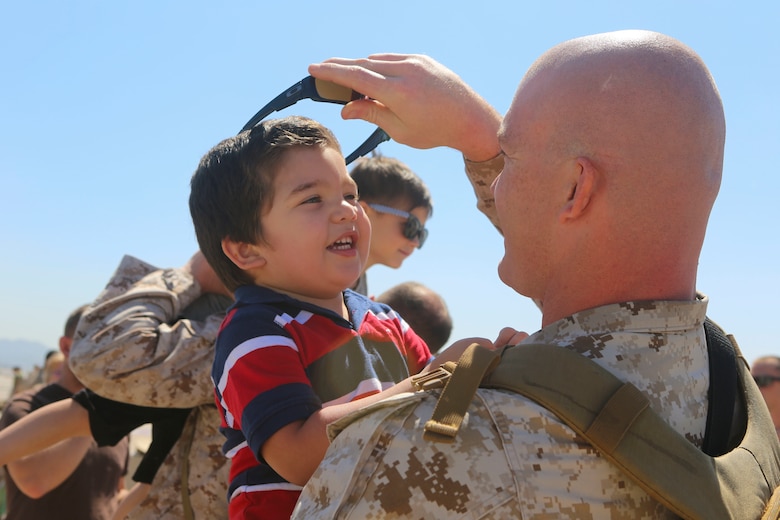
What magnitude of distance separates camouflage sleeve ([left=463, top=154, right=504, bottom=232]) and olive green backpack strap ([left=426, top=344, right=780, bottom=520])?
1254 millimetres

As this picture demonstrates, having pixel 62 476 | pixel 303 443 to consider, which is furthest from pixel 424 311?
pixel 62 476

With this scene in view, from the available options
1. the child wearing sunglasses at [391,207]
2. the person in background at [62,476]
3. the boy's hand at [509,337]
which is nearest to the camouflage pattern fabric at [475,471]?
the boy's hand at [509,337]

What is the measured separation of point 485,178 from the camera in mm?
2990

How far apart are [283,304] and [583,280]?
3.67ft

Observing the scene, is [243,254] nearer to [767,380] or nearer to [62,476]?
[62,476]

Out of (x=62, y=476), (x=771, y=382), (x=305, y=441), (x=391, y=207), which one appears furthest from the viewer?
(x=771, y=382)

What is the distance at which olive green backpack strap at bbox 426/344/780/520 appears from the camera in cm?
161

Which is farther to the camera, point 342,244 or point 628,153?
point 342,244

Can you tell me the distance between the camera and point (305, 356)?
260 centimetres

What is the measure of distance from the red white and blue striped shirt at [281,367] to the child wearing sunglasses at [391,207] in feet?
5.41

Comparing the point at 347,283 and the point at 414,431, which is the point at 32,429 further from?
the point at 414,431

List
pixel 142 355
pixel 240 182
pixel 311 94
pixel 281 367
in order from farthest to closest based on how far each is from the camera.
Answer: pixel 142 355
pixel 240 182
pixel 311 94
pixel 281 367

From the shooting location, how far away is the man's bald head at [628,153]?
1.91 metres

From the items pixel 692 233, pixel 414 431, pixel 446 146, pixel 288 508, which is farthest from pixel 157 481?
pixel 692 233
